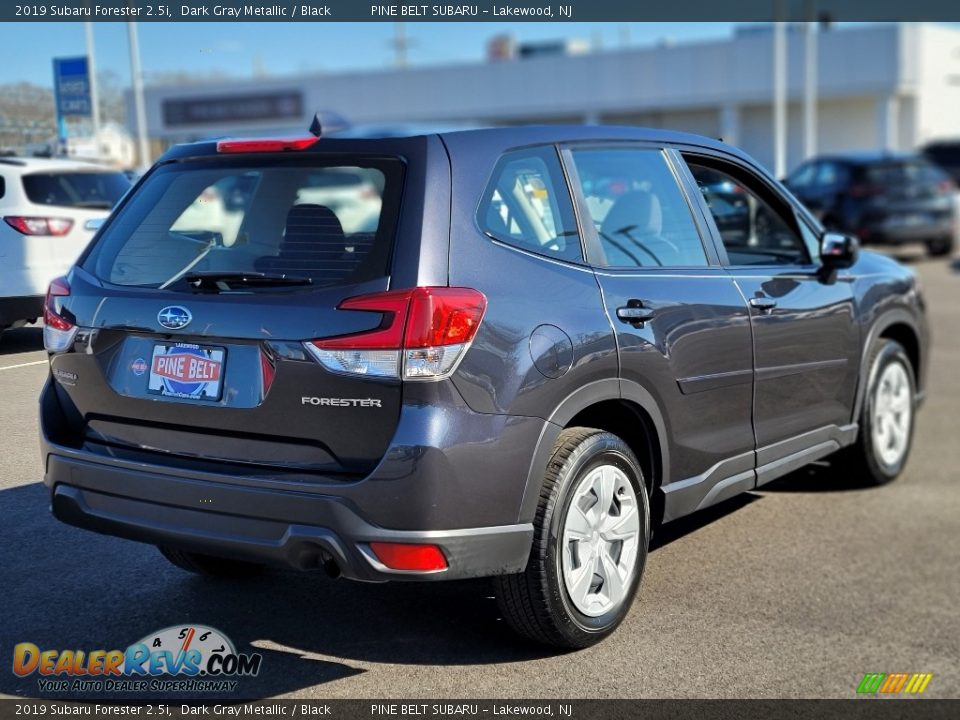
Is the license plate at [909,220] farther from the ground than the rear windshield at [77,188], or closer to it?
closer to it

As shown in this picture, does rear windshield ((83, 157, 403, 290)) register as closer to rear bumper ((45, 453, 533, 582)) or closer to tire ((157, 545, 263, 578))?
rear bumper ((45, 453, 533, 582))

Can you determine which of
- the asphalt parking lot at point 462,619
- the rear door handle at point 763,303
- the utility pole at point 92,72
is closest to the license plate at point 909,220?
the asphalt parking lot at point 462,619

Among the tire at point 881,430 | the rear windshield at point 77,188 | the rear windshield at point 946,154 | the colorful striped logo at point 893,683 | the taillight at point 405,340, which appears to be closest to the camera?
the taillight at point 405,340

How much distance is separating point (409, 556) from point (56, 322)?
4.72ft

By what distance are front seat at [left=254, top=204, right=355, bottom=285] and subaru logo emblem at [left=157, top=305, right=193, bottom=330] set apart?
0.26 metres

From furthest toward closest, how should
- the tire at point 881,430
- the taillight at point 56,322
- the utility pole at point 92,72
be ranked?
the tire at point 881,430
the utility pole at point 92,72
the taillight at point 56,322

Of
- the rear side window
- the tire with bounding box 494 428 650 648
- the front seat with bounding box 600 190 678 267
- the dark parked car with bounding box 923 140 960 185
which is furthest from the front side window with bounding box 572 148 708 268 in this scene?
the dark parked car with bounding box 923 140 960 185

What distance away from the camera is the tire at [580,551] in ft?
11.9

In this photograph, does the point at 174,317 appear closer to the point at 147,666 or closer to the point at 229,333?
the point at 229,333

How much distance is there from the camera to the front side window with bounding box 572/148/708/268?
4230 millimetres

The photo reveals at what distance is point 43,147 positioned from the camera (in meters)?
4.58

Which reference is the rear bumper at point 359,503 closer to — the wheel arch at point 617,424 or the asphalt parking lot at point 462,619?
the wheel arch at point 617,424

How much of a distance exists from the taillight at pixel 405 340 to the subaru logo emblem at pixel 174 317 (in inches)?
16.8

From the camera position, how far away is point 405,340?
3.27 meters
